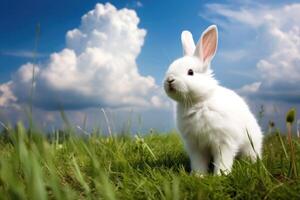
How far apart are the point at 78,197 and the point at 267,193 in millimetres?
1673

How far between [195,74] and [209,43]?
2.01 feet

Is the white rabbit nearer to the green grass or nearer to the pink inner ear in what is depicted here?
the pink inner ear

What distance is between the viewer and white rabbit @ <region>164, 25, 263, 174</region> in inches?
214

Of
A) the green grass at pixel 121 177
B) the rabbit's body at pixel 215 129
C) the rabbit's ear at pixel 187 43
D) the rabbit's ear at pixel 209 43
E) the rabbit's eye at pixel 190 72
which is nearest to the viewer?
the green grass at pixel 121 177

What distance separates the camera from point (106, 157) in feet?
19.0

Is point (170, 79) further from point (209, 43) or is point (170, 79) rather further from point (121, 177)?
point (121, 177)

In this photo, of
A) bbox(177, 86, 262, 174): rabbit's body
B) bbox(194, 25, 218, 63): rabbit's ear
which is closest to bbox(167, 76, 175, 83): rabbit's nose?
bbox(177, 86, 262, 174): rabbit's body

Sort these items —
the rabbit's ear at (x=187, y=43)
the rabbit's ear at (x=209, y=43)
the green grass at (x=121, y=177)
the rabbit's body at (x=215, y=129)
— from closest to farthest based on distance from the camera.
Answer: the green grass at (x=121, y=177) < the rabbit's body at (x=215, y=129) < the rabbit's ear at (x=209, y=43) < the rabbit's ear at (x=187, y=43)

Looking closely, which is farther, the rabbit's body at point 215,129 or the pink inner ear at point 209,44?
the pink inner ear at point 209,44

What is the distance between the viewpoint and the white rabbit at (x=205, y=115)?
5.43 metres

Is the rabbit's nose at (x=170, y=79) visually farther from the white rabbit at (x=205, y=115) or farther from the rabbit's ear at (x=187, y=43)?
the rabbit's ear at (x=187, y=43)

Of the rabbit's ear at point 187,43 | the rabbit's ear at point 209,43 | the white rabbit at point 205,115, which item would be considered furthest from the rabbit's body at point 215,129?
the rabbit's ear at point 187,43

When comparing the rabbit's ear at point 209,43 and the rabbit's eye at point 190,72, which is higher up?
the rabbit's ear at point 209,43

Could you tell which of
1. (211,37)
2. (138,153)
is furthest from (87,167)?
(211,37)
